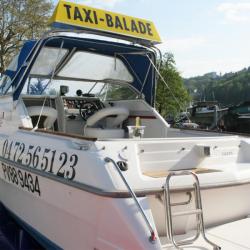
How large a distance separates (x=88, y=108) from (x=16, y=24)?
51.3ft

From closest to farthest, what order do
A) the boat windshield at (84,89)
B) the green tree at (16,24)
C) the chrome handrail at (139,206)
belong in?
1. the chrome handrail at (139,206)
2. the boat windshield at (84,89)
3. the green tree at (16,24)

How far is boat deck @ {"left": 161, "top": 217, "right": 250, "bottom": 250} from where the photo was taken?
3041 millimetres

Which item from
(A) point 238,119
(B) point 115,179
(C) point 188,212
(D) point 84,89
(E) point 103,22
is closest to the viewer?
(B) point 115,179

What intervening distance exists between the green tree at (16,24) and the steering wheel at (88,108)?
47.0ft

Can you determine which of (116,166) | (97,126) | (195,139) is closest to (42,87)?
(97,126)

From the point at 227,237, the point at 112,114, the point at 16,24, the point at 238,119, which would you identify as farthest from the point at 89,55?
the point at 16,24

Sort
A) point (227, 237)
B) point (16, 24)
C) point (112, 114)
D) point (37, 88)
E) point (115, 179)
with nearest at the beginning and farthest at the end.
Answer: point (115, 179) < point (227, 237) < point (112, 114) < point (37, 88) < point (16, 24)

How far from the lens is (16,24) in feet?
66.0

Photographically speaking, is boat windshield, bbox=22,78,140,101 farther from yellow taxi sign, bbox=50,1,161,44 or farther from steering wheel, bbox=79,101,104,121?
yellow taxi sign, bbox=50,1,161,44

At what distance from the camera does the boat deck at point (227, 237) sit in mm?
3041

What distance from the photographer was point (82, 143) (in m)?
3.16

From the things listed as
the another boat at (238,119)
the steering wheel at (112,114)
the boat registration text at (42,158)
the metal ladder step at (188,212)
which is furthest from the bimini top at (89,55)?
the another boat at (238,119)

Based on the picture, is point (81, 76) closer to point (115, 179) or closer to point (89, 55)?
point (89, 55)

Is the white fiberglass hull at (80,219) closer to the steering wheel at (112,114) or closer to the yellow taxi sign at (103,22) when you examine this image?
the steering wheel at (112,114)
